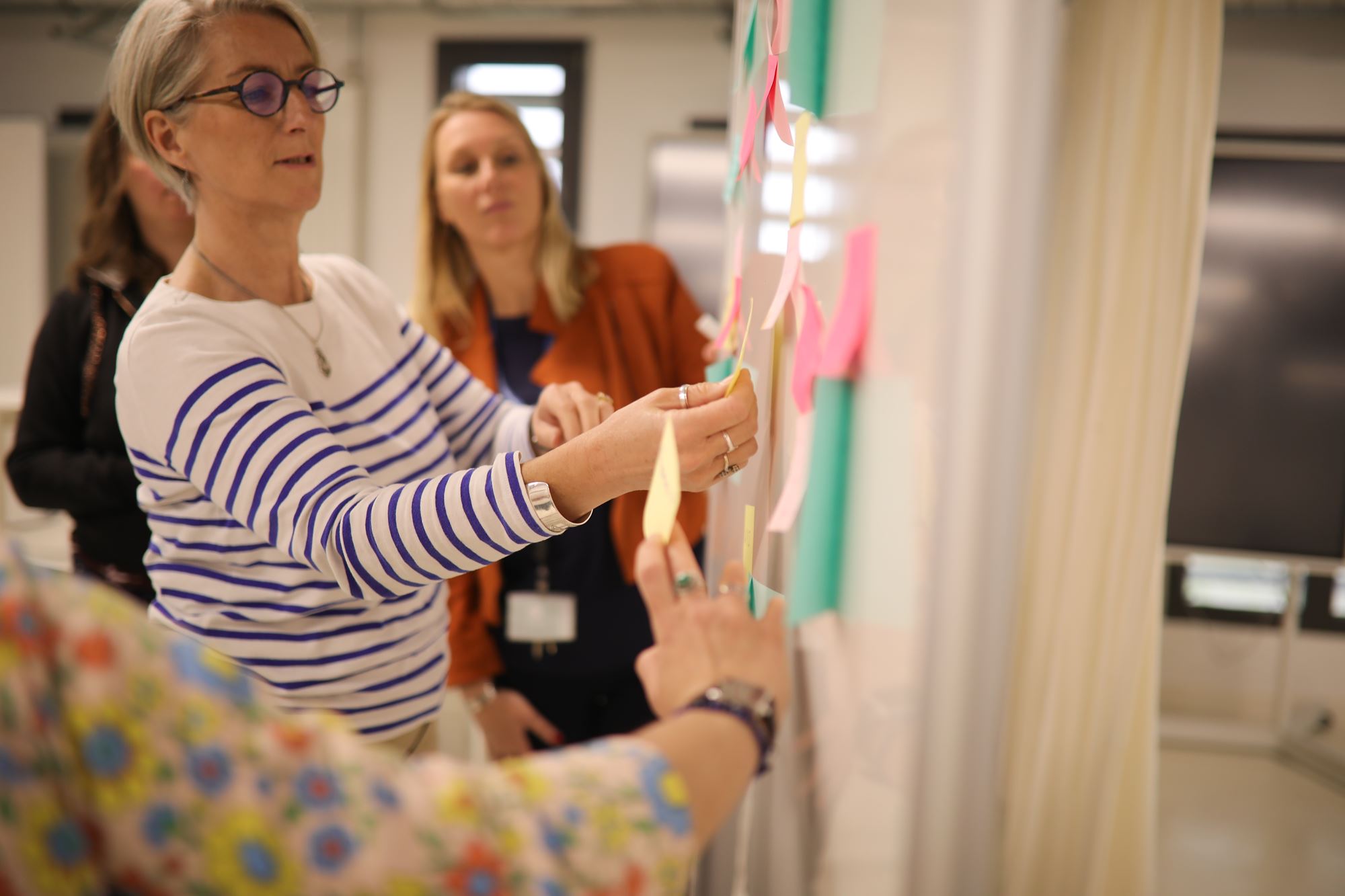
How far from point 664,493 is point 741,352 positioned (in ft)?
0.67

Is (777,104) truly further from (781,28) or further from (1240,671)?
(1240,671)

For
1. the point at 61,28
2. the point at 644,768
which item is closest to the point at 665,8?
the point at 61,28

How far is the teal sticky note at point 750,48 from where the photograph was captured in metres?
1.02

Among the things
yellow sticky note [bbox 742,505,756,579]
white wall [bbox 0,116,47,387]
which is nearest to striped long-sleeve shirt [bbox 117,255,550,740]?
yellow sticky note [bbox 742,505,756,579]

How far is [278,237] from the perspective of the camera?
86cm

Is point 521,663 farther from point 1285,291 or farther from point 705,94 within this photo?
point 705,94

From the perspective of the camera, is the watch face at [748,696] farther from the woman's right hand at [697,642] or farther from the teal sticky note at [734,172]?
the teal sticky note at [734,172]

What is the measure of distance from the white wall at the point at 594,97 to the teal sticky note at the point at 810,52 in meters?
3.22

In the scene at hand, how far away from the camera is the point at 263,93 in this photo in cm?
79

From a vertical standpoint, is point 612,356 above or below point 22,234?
below

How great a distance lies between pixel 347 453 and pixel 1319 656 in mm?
3724

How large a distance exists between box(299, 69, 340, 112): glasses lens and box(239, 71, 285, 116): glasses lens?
0.02m

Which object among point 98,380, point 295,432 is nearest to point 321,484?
point 295,432

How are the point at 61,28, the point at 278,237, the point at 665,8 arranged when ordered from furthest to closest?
1. the point at 61,28
2. the point at 665,8
3. the point at 278,237
